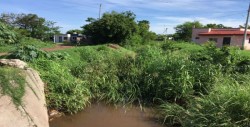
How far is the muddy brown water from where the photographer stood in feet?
21.8

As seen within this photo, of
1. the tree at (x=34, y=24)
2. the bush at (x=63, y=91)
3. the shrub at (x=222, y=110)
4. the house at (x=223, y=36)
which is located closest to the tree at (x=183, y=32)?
the house at (x=223, y=36)

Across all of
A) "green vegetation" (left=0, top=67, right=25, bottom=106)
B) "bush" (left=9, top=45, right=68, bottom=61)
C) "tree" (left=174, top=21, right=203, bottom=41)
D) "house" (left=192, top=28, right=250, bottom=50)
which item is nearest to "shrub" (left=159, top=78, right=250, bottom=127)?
"green vegetation" (left=0, top=67, right=25, bottom=106)

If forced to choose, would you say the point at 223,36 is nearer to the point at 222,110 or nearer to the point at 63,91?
the point at 63,91

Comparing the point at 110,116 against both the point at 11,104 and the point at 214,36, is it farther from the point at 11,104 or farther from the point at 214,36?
the point at 214,36

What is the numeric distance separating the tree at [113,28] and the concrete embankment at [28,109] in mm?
14836

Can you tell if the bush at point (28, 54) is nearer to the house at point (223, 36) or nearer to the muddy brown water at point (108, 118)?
the muddy brown water at point (108, 118)

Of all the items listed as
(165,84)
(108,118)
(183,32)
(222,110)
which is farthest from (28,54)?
(183,32)

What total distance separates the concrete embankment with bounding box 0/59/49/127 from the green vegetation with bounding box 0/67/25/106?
8 cm

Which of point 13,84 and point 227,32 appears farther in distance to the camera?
point 227,32

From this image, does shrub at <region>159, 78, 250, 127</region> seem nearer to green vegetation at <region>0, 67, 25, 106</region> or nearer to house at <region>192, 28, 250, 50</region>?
green vegetation at <region>0, 67, 25, 106</region>

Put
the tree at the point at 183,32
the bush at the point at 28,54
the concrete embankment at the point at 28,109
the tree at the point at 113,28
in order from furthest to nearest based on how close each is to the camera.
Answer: the tree at the point at 183,32 < the tree at the point at 113,28 < the bush at the point at 28,54 < the concrete embankment at the point at 28,109

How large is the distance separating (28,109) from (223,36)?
34.4m

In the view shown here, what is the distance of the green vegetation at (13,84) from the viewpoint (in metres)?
5.22

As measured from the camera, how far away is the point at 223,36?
36906mm
